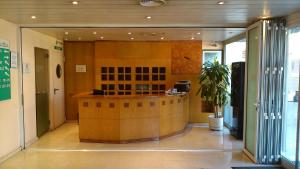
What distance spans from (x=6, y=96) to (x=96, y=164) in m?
1.93

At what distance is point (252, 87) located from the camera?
4637mm

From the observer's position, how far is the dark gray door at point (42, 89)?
596 centimetres

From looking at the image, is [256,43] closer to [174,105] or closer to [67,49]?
[174,105]

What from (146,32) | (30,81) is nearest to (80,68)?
(30,81)

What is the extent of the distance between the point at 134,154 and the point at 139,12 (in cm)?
261

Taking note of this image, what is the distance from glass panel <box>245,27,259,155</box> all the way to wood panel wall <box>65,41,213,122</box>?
276 centimetres

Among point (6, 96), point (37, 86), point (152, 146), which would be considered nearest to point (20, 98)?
point (6, 96)

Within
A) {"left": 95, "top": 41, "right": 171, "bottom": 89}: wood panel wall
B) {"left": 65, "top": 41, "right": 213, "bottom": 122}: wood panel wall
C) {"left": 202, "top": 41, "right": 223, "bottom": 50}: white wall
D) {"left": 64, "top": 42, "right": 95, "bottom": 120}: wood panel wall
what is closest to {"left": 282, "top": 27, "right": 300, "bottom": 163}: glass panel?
{"left": 65, "top": 41, "right": 213, "bottom": 122}: wood panel wall

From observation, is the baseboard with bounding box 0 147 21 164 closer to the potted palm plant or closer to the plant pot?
the potted palm plant

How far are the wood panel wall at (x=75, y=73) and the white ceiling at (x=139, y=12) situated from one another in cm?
287

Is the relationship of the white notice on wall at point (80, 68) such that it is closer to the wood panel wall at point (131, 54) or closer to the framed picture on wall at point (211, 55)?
the wood panel wall at point (131, 54)

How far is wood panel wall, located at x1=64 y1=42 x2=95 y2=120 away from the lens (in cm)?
775

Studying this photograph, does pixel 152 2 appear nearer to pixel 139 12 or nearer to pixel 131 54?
pixel 139 12

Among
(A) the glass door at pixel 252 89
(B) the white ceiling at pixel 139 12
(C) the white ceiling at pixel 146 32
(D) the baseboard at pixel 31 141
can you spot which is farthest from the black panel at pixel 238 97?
(D) the baseboard at pixel 31 141
